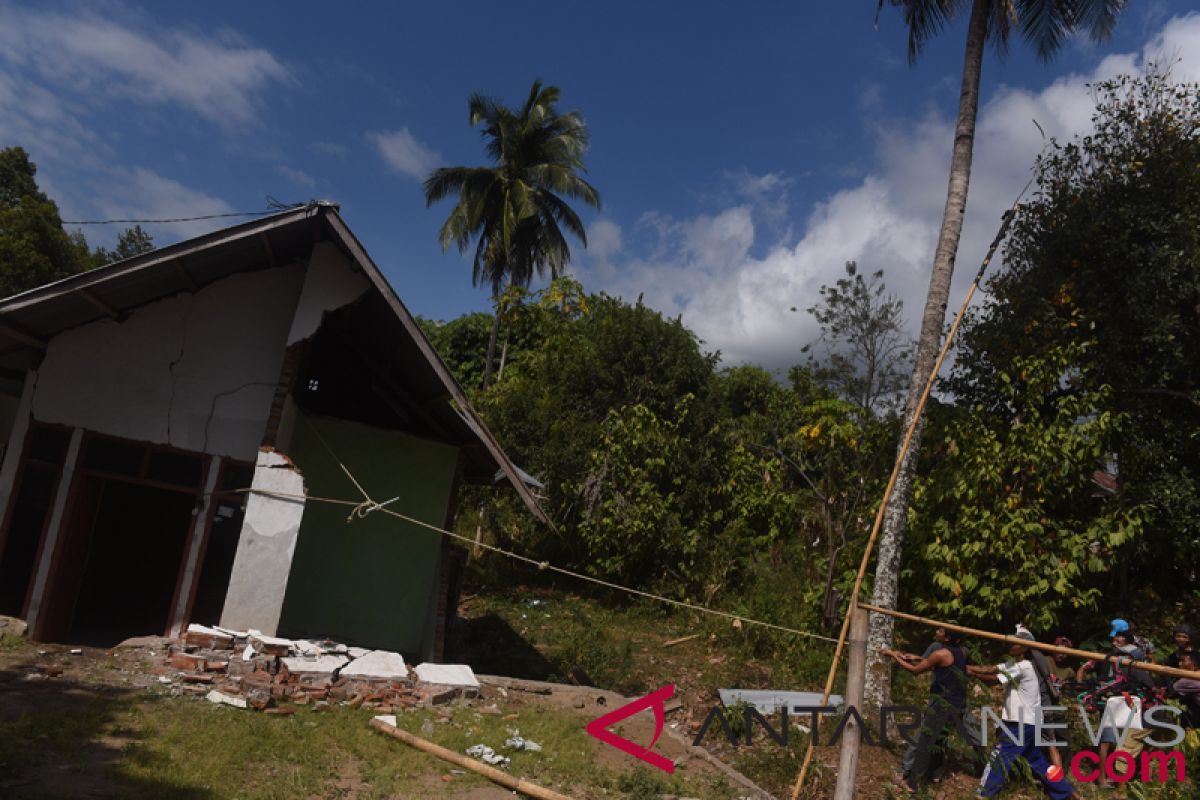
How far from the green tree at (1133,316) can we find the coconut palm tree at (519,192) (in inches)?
585

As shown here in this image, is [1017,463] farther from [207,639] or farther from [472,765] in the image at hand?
[207,639]

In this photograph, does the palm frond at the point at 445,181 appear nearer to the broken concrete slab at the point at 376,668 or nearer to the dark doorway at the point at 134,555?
the dark doorway at the point at 134,555

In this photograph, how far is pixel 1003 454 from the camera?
33.5 ft

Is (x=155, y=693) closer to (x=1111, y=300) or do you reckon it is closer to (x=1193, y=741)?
(x=1193, y=741)

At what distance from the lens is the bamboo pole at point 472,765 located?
5.51 metres

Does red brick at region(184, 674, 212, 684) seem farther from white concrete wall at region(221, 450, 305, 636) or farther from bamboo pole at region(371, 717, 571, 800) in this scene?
bamboo pole at region(371, 717, 571, 800)

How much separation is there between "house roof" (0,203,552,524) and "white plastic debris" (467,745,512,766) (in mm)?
3161

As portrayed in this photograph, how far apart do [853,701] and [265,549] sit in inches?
241

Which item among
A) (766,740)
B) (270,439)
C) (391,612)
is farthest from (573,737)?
(270,439)

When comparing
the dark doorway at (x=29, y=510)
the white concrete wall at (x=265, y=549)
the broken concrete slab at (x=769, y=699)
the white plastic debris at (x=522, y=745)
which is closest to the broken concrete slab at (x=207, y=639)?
the white concrete wall at (x=265, y=549)

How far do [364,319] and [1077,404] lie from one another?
9835 mm

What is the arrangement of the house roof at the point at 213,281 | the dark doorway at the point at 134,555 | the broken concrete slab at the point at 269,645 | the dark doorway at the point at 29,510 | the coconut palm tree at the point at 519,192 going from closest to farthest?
the broken concrete slab at the point at 269,645 < the house roof at the point at 213,281 < the dark doorway at the point at 29,510 < the dark doorway at the point at 134,555 < the coconut palm tree at the point at 519,192

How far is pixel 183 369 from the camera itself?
8.41 metres

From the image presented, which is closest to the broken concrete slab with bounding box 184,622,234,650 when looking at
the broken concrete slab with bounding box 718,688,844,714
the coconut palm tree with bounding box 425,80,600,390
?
the broken concrete slab with bounding box 718,688,844,714
